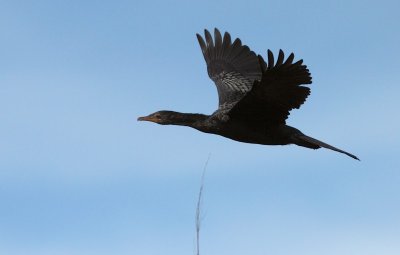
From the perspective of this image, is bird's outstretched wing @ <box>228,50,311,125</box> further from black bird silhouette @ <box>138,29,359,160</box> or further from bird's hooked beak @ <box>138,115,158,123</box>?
bird's hooked beak @ <box>138,115,158,123</box>

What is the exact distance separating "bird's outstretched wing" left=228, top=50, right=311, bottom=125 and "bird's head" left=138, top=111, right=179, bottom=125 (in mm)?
923

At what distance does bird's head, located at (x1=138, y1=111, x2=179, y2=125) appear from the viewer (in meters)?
10.9

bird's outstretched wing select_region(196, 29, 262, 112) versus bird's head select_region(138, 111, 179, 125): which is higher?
bird's outstretched wing select_region(196, 29, 262, 112)

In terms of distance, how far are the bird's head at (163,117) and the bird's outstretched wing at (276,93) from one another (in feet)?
3.03

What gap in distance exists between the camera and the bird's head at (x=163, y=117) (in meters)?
10.9

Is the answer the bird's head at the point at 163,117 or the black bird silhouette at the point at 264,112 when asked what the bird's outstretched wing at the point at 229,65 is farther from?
the bird's head at the point at 163,117

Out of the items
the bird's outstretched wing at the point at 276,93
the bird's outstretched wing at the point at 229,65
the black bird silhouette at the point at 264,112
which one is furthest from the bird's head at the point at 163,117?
the bird's outstretched wing at the point at 229,65

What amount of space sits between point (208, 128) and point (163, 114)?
0.75 metres

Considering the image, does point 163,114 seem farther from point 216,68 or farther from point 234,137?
point 216,68

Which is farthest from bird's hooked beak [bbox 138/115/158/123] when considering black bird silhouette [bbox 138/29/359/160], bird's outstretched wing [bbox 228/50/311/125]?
bird's outstretched wing [bbox 228/50/311/125]

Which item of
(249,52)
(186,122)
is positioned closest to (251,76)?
(249,52)

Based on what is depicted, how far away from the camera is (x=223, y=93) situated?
1223cm

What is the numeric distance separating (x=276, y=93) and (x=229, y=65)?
3.72 metres

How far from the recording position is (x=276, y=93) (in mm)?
9617
